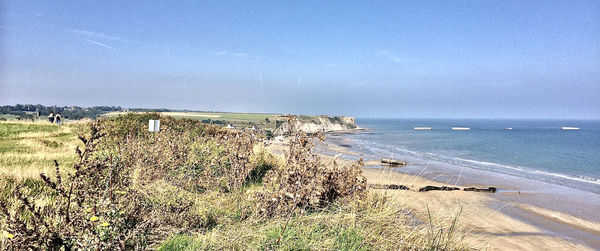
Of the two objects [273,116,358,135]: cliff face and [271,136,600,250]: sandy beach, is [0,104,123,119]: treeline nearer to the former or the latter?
[271,136,600,250]: sandy beach

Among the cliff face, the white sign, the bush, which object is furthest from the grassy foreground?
the cliff face

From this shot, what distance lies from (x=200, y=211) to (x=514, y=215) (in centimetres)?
1149

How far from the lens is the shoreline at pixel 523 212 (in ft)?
27.7

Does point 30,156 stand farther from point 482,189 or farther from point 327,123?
point 327,123

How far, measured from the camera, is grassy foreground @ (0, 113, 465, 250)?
3.24 meters

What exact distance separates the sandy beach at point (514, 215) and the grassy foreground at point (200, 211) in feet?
3.82

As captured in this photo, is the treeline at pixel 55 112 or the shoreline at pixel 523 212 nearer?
the shoreline at pixel 523 212

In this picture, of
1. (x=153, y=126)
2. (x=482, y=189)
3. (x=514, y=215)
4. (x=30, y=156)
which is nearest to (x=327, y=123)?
(x=482, y=189)

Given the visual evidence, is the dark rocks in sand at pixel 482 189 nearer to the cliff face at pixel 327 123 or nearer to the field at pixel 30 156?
the field at pixel 30 156

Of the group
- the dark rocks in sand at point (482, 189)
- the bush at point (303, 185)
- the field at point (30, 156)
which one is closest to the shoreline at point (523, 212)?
the dark rocks in sand at point (482, 189)

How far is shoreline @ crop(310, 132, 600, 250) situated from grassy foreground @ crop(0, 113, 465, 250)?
53.6 inches

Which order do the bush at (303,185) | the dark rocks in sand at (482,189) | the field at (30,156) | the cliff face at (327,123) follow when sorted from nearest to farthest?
the bush at (303,185)
the field at (30,156)
the dark rocks in sand at (482,189)
the cliff face at (327,123)

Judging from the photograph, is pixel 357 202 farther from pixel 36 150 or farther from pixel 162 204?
pixel 36 150

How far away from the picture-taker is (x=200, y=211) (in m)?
4.81
